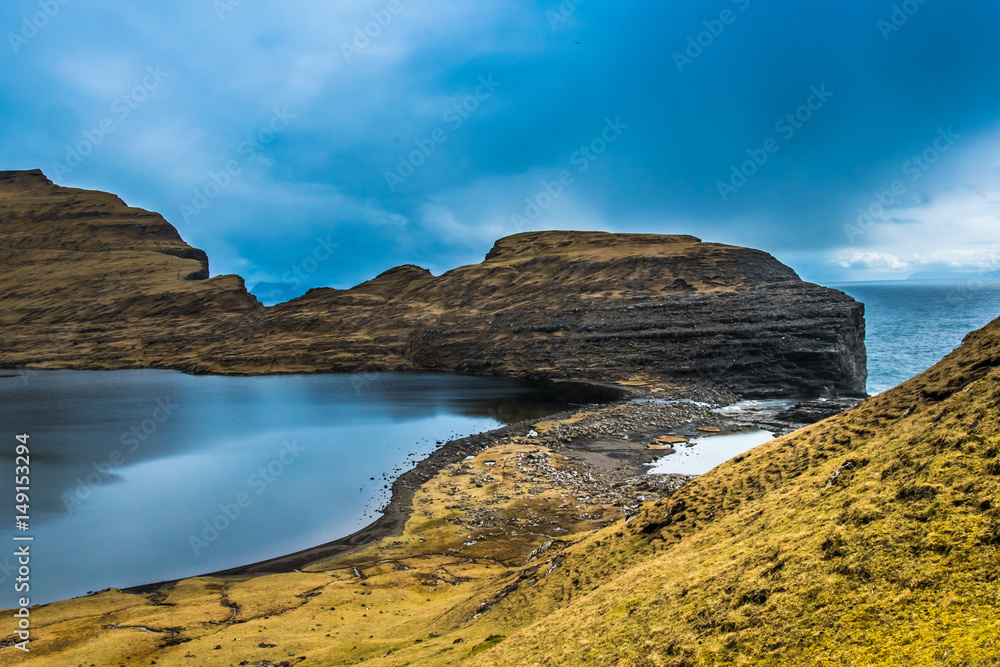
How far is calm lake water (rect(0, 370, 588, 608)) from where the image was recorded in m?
17.5

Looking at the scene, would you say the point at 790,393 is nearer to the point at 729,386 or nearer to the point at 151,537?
the point at 729,386

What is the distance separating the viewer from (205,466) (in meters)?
28.5

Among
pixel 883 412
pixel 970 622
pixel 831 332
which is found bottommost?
pixel 970 622

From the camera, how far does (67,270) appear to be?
13862 cm

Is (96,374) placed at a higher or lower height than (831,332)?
higher

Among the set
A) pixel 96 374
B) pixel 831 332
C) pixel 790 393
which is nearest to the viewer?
pixel 790 393

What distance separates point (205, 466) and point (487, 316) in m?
64.0

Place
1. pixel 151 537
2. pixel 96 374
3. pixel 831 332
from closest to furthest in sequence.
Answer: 1. pixel 151 537
2. pixel 831 332
3. pixel 96 374

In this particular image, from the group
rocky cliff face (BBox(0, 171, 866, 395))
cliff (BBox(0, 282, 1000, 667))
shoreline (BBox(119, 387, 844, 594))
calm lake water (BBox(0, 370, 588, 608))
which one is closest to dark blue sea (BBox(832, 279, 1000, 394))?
rocky cliff face (BBox(0, 171, 866, 395))

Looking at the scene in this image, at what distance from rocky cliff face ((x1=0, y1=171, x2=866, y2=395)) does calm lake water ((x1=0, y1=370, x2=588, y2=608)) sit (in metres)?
19.7

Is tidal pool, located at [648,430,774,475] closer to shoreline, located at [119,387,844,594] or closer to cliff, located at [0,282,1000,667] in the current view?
shoreline, located at [119,387,844,594]

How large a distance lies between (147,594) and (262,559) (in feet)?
11.3

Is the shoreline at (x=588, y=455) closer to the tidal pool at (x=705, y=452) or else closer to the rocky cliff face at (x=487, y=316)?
the tidal pool at (x=705, y=452)

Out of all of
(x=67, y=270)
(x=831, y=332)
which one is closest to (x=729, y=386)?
(x=831, y=332)
